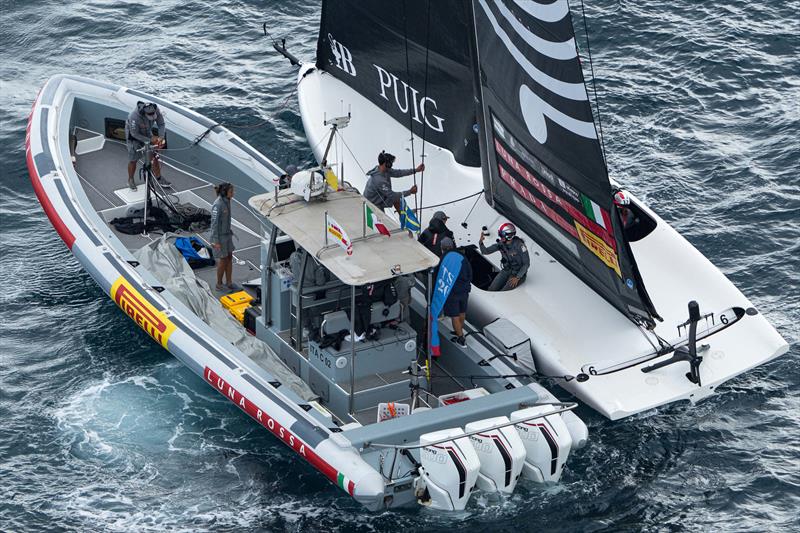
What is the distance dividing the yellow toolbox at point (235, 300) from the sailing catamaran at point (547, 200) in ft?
8.47

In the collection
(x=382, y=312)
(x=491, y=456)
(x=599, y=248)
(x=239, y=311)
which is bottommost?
(x=239, y=311)

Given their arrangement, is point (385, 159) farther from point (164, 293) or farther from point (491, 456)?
point (491, 456)

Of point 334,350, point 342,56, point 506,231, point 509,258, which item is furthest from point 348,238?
point 342,56

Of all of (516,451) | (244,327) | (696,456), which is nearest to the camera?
(516,451)

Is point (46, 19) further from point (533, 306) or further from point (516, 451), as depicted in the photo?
point (516, 451)

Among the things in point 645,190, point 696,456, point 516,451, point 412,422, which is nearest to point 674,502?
point 696,456

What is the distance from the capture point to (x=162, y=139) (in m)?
24.4

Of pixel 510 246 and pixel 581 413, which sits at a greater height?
pixel 510 246

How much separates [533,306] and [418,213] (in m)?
3.05

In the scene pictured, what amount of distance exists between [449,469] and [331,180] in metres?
4.70

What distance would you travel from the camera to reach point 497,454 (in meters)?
18.2

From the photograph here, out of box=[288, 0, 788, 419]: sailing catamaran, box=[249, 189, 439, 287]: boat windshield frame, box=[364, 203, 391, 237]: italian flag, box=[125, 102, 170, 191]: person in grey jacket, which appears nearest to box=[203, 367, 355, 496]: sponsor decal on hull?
box=[249, 189, 439, 287]: boat windshield frame

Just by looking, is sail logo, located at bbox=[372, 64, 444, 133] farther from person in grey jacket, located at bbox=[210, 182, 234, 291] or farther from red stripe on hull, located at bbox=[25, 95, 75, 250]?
red stripe on hull, located at bbox=[25, 95, 75, 250]

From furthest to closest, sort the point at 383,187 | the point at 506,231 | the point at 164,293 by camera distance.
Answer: the point at 383,187
the point at 506,231
the point at 164,293
